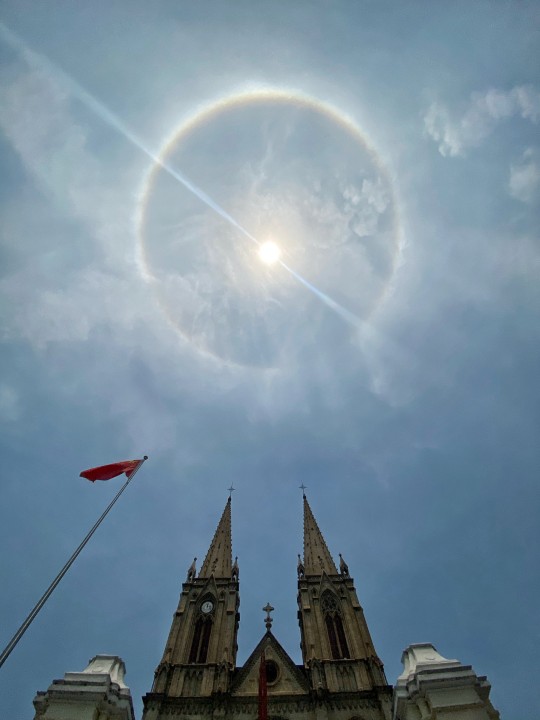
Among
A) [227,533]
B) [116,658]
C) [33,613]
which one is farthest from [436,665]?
[227,533]

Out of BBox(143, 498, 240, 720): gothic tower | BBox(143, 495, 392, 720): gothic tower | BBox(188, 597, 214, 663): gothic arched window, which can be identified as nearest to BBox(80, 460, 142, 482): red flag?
BBox(143, 495, 392, 720): gothic tower

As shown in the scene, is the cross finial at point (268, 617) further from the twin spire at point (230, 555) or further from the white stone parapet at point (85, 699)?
the white stone parapet at point (85, 699)

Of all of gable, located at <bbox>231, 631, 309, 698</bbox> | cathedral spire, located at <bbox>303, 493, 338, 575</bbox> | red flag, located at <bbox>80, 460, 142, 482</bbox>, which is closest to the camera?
red flag, located at <bbox>80, 460, 142, 482</bbox>

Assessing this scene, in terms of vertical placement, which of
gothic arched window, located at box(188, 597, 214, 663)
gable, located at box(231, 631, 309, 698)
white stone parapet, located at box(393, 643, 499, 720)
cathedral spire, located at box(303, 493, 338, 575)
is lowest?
white stone parapet, located at box(393, 643, 499, 720)

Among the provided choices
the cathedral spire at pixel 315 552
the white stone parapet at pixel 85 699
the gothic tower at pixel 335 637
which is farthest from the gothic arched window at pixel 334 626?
the white stone parapet at pixel 85 699

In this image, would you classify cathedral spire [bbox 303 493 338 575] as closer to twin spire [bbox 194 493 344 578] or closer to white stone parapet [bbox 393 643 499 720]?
twin spire [bbox 194 493 344 578]
